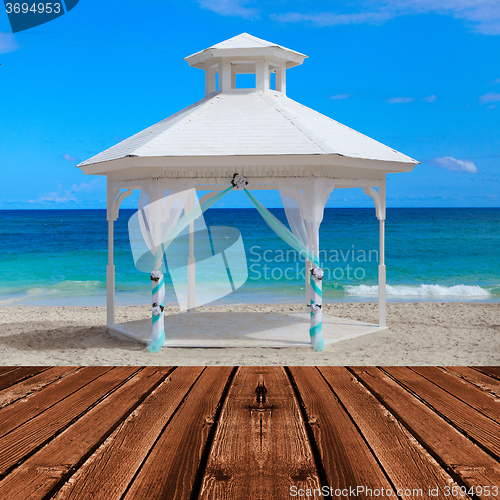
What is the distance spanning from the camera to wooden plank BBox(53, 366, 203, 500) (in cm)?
123

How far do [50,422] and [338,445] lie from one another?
2.74 feet

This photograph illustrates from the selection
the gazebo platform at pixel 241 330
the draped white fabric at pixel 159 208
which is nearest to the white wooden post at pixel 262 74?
the draped white fabric at pixel 159 208

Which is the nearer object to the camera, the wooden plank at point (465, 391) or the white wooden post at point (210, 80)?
the wooden plank at point (465, 391)

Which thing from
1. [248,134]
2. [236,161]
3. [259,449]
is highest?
[248,134]

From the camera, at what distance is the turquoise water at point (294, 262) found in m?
20.8

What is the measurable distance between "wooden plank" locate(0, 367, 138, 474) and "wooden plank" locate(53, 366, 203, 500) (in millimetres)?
172

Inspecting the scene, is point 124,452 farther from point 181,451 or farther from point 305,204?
point 305,204

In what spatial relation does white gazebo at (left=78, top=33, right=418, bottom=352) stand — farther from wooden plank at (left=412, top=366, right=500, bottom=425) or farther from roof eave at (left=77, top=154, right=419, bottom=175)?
wooden plank at (left=412, top=366, right=500, bottom=425)

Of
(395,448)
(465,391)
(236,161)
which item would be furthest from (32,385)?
(236,161)

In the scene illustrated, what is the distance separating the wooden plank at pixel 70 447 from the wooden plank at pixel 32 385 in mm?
281

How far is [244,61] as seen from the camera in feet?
33.6

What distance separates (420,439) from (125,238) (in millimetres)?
50968

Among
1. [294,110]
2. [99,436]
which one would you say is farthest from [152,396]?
[294,110]

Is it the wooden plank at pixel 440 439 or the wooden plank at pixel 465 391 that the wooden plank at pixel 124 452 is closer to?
the wooden plank at pixel 440 439
